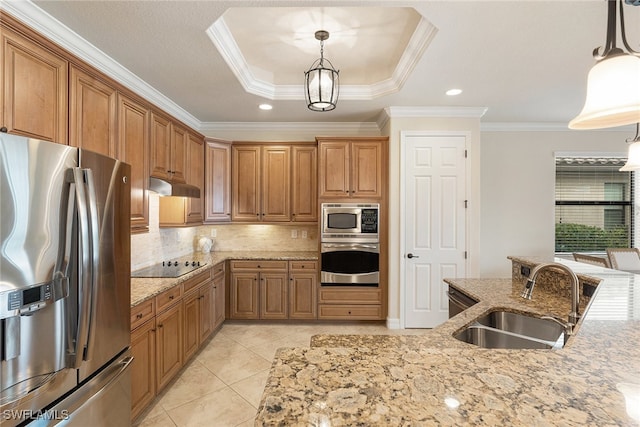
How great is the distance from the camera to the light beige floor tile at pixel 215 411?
2.08m

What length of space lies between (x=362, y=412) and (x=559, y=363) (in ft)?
2.27

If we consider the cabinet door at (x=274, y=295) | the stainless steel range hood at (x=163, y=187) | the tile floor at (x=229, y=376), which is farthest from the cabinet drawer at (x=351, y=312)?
the stainless steel range hood at (x=163, y=187)

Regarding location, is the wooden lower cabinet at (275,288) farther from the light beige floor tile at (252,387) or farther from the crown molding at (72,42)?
the crown molding at (72,42)

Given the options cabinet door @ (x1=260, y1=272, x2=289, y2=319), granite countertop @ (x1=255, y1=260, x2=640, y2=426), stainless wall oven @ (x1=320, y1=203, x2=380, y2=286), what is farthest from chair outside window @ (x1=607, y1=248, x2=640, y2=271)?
cabinet door @ (x1=260, y1=272, x2=289, y2=319)

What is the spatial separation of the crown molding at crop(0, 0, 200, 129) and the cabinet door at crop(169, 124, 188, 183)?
377 millimetres

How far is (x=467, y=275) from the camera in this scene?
3.63 metres

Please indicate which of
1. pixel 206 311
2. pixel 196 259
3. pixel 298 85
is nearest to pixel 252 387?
pixel 206 311

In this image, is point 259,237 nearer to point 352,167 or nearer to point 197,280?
point 197,280

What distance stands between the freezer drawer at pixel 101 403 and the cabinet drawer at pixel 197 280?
882 millimetres

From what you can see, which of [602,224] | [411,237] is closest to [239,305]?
[411,237]

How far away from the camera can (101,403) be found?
153 centimetres

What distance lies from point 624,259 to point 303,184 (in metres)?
3.95

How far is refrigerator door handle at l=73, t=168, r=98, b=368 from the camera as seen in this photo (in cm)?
134

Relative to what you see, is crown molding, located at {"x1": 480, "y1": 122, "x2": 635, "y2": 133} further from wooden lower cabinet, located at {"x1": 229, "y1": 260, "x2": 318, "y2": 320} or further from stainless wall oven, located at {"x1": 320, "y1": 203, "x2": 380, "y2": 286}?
wooden lower cabinet, located at {"x1": 229, "y1": 260, "x2": 318, "y2": 320}
